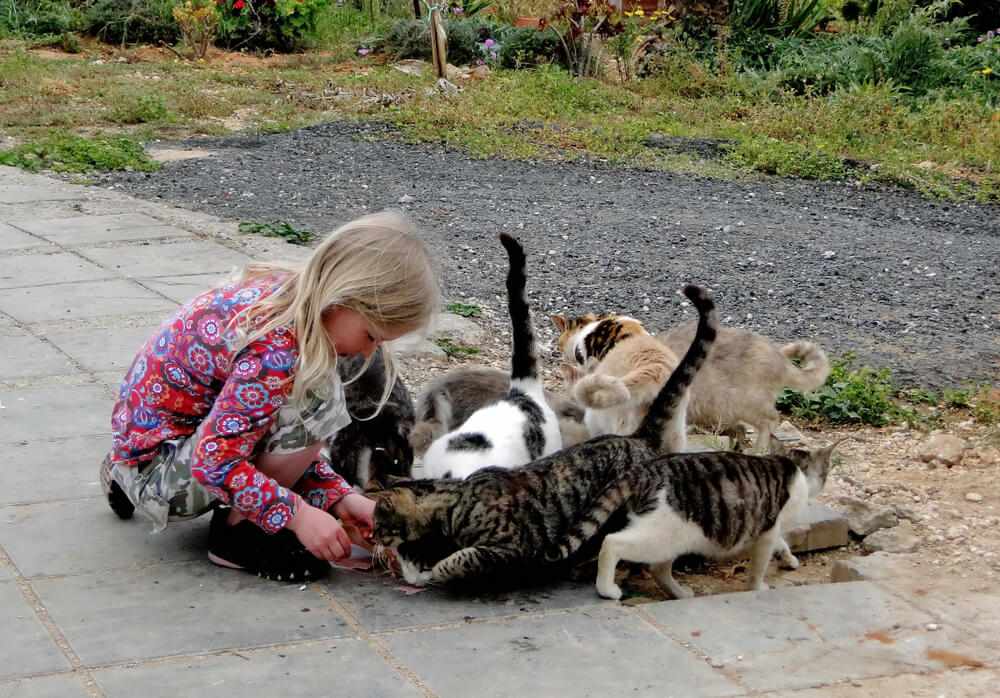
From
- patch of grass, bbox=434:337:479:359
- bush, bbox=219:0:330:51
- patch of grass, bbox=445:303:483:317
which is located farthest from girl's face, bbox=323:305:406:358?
bush, bbox=219:0:330:51

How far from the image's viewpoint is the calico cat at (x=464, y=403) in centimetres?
488

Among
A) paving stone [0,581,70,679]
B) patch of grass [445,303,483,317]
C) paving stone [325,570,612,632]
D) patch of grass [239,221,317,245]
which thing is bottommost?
paving stone [325,570,612,632]

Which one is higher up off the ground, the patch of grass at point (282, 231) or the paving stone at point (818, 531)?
the patch of grass at point (282, 231)

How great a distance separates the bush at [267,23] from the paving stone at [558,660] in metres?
15.4

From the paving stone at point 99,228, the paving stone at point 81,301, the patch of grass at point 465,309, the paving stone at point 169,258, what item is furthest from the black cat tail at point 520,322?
the paving stone at point 99,228

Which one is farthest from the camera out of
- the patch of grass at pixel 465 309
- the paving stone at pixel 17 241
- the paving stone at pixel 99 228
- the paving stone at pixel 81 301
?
the paving stone at pixel 99 228

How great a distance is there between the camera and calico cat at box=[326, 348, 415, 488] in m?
4.48

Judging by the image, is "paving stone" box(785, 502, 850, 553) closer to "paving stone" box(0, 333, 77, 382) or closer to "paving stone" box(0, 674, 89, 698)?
"paving stone" box(0, 674, 89, 698)

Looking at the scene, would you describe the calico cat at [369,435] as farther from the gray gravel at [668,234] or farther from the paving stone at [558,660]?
the gray gravel at [668,234]

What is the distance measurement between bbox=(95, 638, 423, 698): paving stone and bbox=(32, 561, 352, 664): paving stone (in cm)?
8

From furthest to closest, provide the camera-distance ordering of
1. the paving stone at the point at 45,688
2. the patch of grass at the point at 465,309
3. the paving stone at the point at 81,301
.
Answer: the patch of grass at the point at 465,309
the paving stone at the point at 81,301
the paving stone at the point at 45,688

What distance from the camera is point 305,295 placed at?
3.44 meters

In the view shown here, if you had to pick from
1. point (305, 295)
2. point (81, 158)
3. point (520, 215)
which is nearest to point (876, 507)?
point (305, 295)

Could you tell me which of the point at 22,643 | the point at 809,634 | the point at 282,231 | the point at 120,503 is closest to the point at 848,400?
the point at 809,634
